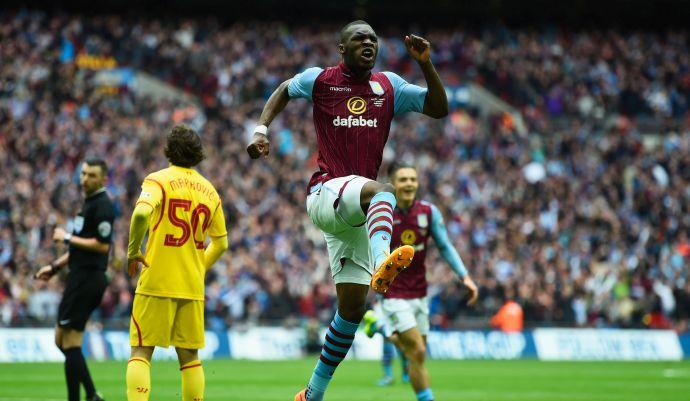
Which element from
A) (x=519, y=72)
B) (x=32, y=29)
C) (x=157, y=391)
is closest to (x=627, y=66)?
(x=519, y=72)

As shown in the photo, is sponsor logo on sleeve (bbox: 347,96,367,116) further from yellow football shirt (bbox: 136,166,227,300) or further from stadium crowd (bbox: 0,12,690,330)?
stadium crowd (bbox: 0,12,690,330)

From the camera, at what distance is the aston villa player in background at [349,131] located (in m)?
8.50

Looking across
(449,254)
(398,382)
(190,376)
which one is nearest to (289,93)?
(190,376)

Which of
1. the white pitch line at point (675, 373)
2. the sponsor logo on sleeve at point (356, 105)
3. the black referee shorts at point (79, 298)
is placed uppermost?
the sponsor logo on sleeve at point (356, 105)

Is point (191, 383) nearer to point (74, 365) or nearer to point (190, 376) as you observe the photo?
point (190, 376)

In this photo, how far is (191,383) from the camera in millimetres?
8883

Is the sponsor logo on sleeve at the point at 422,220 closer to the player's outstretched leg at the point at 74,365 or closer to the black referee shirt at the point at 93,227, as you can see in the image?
the black referee shirt at the point at 93,227

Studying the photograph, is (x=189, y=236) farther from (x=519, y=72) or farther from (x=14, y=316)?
(x=519, y=72)

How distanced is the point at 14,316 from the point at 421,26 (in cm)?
2303

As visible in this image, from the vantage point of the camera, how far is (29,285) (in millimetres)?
24547

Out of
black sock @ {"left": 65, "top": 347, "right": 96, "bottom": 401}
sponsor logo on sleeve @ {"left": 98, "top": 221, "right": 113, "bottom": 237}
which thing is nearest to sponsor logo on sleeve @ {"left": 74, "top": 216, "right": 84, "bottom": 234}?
sponsor logo on sleeve @ {"left": 98, "top": 221, "right": 113, "bottom": 237}

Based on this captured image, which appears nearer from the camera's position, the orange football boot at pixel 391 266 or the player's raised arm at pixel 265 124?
the orange football boot at pixel 391 266

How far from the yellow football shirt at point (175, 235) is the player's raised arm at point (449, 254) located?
3.71 meters

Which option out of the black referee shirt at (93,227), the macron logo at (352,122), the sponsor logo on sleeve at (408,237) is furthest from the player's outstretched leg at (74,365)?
the macron logo at (352,122)
